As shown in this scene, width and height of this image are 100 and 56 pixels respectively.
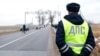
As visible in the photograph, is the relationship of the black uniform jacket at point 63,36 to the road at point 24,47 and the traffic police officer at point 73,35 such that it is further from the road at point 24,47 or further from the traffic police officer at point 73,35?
the road at point 24,47

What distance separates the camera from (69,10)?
259 inches

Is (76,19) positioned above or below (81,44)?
above

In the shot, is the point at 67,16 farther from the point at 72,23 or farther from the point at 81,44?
the point at 81,44

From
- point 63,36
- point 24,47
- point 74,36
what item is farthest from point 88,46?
point 24,47

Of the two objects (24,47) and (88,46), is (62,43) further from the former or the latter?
(24,47)

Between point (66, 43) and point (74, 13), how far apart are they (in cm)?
58

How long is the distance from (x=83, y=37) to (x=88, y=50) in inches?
10.1

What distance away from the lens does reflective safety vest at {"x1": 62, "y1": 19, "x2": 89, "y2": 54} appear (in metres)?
6.39

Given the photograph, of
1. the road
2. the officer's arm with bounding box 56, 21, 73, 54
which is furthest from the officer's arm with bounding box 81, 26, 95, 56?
the road

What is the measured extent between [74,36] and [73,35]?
0.03 metres

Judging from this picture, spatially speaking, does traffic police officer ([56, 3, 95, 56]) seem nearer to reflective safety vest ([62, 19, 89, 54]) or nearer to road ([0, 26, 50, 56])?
reflective safety vest ([62, 19, 89, 54])

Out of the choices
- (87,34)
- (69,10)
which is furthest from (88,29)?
(69,10)

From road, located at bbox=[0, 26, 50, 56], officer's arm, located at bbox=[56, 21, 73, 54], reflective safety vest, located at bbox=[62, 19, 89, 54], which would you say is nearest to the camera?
officer's arm, located at bbox=[56, 21, 73, 54]

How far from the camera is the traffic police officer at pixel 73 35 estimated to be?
6.32 m
